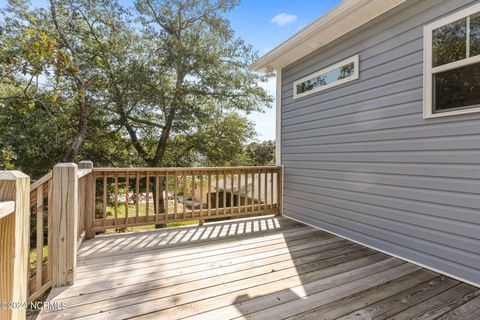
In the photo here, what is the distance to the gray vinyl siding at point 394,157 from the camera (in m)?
2.33

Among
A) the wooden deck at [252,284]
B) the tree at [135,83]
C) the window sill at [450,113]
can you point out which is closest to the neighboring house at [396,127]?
the window sill at [450,113]

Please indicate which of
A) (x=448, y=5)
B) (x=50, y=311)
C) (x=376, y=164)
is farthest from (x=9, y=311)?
(x=448, y=5)

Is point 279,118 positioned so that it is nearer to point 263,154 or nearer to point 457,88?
point 457,88

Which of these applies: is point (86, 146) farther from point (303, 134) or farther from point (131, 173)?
point (303, 134)

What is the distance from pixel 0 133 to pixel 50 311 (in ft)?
14.7

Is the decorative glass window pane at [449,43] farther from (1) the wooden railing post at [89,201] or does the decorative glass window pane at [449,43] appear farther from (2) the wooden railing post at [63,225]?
(1) the wooden railing post at [89,201]

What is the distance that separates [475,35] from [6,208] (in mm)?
3303

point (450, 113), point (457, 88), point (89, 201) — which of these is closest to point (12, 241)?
point (89, 201)

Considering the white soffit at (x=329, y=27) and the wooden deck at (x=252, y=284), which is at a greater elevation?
the white soffit at (x=329, y=27)

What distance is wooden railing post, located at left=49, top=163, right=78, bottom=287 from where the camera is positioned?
80.4 inches

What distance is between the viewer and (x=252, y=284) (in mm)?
2219

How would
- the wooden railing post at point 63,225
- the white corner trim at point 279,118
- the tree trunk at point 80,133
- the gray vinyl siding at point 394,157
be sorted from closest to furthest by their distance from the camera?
the wooden railing post at point 63,225, the gray vinyl siding at point 394,157, the white corner trim at point 279,118, the tree trunk at point 80,133

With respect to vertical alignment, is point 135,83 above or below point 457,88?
above

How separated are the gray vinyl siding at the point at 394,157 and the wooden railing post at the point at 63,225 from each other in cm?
313
